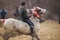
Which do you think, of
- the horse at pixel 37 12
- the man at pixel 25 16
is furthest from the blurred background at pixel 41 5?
the man at pixel 25 16

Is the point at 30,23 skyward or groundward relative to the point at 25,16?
groundward

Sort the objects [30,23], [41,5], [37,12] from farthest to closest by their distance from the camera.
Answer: [41,5] → [37,12] → [30,23]

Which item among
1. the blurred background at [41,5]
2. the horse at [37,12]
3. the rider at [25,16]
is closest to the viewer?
the rider at [25,16]

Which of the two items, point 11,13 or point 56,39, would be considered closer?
point 56,39

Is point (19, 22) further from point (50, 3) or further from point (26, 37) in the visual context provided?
point (50, 3)

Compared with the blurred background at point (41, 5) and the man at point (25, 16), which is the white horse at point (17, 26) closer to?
the man at point (25, 16)

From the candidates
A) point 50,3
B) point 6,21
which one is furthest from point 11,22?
point 50,3

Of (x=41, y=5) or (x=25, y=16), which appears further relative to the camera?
(x=41, y=5)

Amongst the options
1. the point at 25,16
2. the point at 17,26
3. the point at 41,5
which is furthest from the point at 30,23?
the point at 41,5

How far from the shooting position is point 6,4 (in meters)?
18.2

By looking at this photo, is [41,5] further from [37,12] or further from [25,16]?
[25,16]

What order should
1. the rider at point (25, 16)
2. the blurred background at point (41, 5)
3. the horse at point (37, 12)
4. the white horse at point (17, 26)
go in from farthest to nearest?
the blurred background at point (41, 5), the horse at point (37, 12), the rider at point (25, 16), the white horse at point (17, 26)

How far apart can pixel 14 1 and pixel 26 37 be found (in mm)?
7668

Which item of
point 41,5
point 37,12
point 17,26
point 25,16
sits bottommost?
point 41,5
